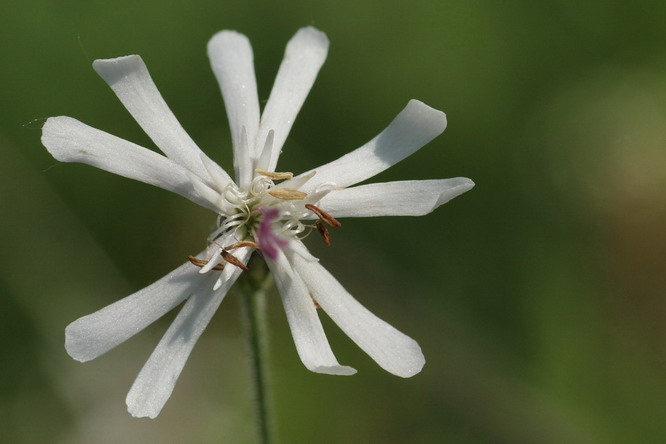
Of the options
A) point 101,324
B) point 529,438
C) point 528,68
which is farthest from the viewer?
point 528,68

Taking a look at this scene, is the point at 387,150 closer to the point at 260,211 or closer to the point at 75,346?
the point at 260,211

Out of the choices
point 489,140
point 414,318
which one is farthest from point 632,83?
point 414,318

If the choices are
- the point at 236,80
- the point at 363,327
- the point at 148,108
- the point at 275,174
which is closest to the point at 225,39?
the point at 236,80

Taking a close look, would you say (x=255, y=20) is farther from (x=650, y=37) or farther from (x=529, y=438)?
(x=529, y=438)

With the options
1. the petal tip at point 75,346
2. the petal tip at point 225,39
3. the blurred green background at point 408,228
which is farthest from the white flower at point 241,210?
the blurred green background at point 408,228

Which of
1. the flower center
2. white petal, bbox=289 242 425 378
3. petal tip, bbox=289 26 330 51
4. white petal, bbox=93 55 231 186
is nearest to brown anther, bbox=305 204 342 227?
the flower center
